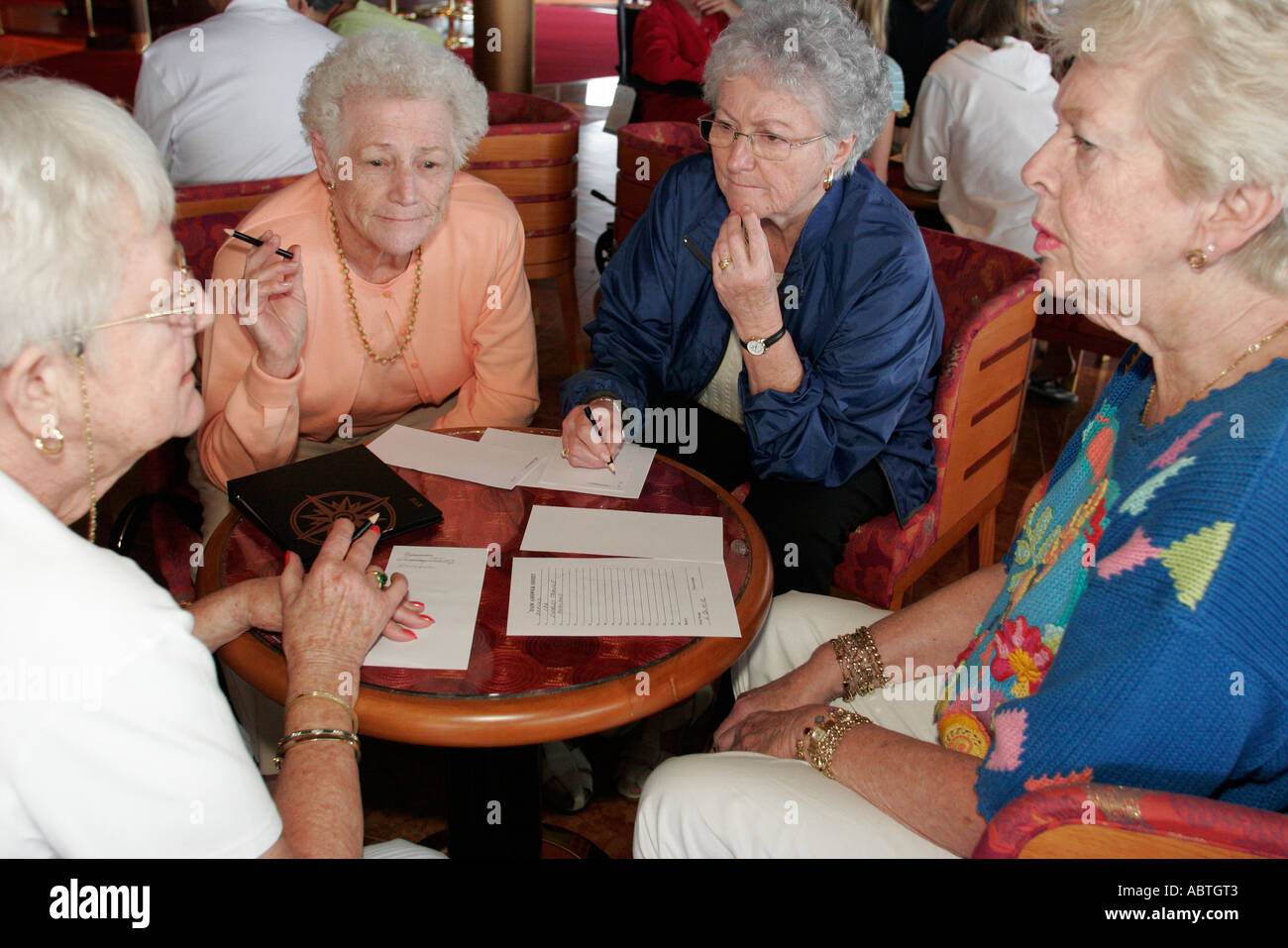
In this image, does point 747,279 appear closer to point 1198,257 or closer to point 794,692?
point 794,692

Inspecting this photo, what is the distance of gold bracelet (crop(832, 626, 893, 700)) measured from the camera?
1.61 metres

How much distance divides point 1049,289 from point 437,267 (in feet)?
4.28

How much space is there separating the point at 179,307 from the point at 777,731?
96cm

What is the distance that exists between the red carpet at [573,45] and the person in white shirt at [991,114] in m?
6.54

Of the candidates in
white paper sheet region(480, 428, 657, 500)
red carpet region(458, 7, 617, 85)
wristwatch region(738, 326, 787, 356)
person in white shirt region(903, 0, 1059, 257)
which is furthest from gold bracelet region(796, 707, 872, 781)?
red carpet region(458, 7, 617, 85)

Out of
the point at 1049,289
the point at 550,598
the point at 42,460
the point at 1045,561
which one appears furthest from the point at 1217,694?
the point at 42,460

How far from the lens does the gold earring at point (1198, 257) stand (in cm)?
117

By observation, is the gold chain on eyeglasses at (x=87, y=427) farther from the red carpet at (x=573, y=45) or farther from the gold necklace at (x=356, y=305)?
the red carpet at (x=573, y=45)

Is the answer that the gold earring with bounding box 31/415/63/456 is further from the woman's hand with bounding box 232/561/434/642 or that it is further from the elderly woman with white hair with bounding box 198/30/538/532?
the elderly woman with white hair with bounding box 198/30/538/532

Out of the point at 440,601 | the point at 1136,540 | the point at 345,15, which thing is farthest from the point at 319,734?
the point at 345,15

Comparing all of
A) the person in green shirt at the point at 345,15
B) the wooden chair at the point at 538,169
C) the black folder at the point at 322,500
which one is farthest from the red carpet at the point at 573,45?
the black folder at the point at 322,500

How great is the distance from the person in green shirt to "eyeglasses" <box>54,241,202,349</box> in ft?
9.41

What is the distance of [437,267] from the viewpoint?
7.26 ft
